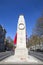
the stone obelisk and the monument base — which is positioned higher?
the stone obelisk

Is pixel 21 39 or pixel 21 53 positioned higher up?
pixel 21 39

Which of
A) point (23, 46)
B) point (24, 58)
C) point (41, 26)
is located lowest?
point (24, 58)

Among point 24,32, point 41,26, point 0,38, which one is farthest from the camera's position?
point 0,38

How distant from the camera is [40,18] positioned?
5366 centimetres

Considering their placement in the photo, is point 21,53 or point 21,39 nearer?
point 21,53

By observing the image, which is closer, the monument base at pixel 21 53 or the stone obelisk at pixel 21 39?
the monument base at pixel 21 53

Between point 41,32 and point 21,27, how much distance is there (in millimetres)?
32389

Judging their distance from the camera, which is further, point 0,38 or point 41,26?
point 0,38

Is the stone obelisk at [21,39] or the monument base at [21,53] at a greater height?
the stone obelisk at [21,39]

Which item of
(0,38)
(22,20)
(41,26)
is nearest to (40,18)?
(41,26)

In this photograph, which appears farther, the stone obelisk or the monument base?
the stone obelisk

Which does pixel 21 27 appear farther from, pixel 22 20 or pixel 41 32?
pixel 41 32

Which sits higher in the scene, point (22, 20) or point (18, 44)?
point (22, 20)

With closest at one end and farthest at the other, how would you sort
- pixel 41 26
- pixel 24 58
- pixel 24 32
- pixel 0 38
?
pixel 24 58 → pixel 24 32 → pixel 41 26 → pixel 0 38
